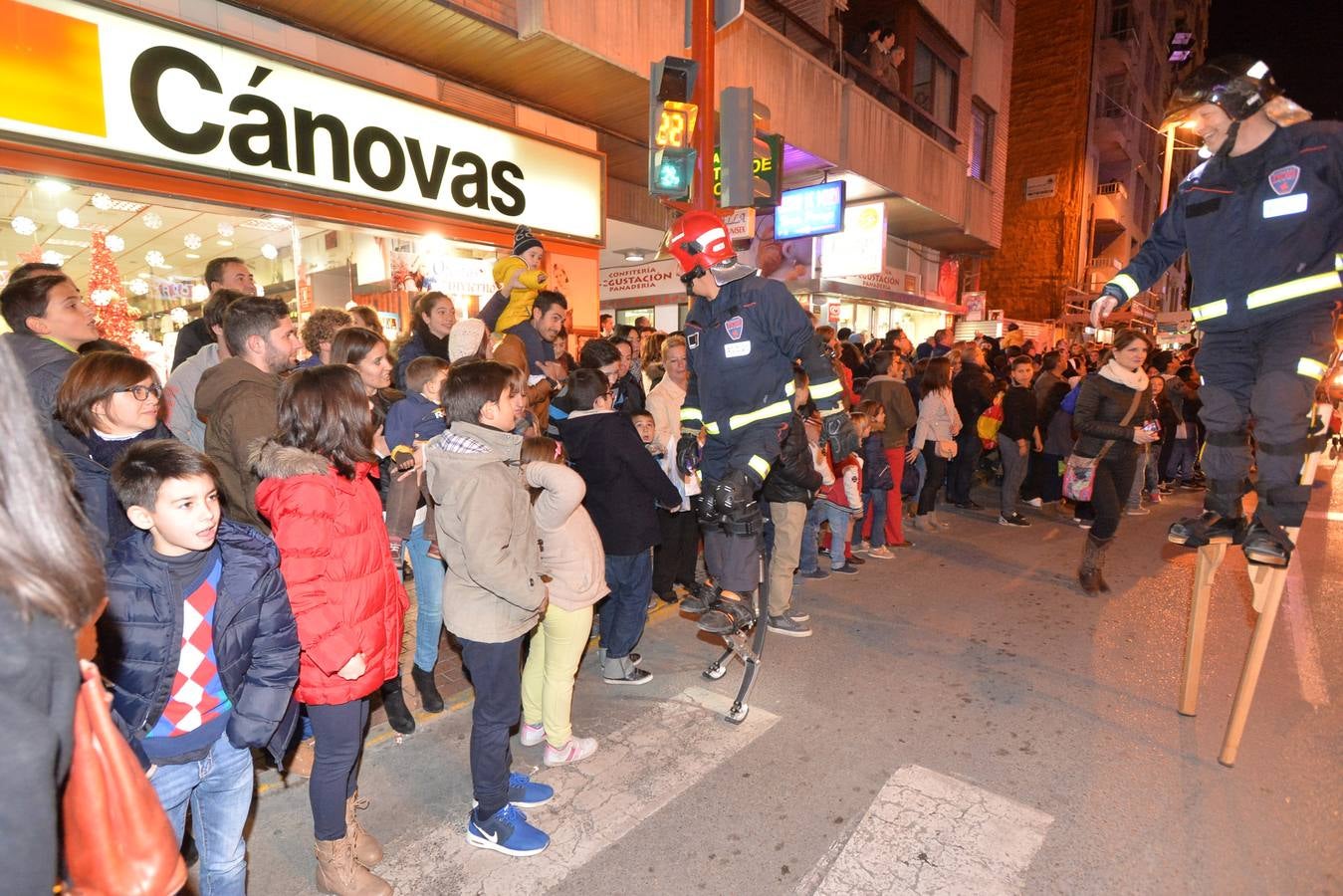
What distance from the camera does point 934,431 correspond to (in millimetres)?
8203

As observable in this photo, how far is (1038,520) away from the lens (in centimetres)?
893

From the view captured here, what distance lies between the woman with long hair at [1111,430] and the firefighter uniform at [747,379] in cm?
355

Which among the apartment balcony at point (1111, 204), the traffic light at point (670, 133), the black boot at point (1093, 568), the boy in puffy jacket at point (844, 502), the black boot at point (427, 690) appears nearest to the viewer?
the black boot at point (427, 690)

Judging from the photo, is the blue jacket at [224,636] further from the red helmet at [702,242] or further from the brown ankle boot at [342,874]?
the red helmet at [702,242]

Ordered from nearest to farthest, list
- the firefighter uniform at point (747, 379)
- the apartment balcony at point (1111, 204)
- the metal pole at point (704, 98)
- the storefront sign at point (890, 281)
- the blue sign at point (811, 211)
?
1. the firefighter uniform at point (747, 379)
2. the metal pole at point (704, 98)
3. the blue sign at point (811, 211)
4. the storefront sign at point (890, 281)
5. the apartment balcony at point (1111, 204)

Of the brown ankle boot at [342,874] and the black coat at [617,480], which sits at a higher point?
the black coat at [617,480]

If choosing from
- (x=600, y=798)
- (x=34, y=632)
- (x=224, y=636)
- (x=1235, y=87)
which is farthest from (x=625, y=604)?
(x=1235, y=87)

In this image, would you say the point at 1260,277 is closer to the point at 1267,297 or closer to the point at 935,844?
the point at 1267,297

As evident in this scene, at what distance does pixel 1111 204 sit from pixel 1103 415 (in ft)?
104

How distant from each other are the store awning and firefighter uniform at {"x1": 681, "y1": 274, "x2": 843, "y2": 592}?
1339 centimetres

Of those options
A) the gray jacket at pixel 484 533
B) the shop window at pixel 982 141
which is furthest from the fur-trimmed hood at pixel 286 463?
the shop window at pixel 982 141

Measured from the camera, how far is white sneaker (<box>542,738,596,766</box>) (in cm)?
354

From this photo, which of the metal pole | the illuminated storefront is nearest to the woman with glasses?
the illuminated storefront

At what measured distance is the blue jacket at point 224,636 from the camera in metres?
2.05
